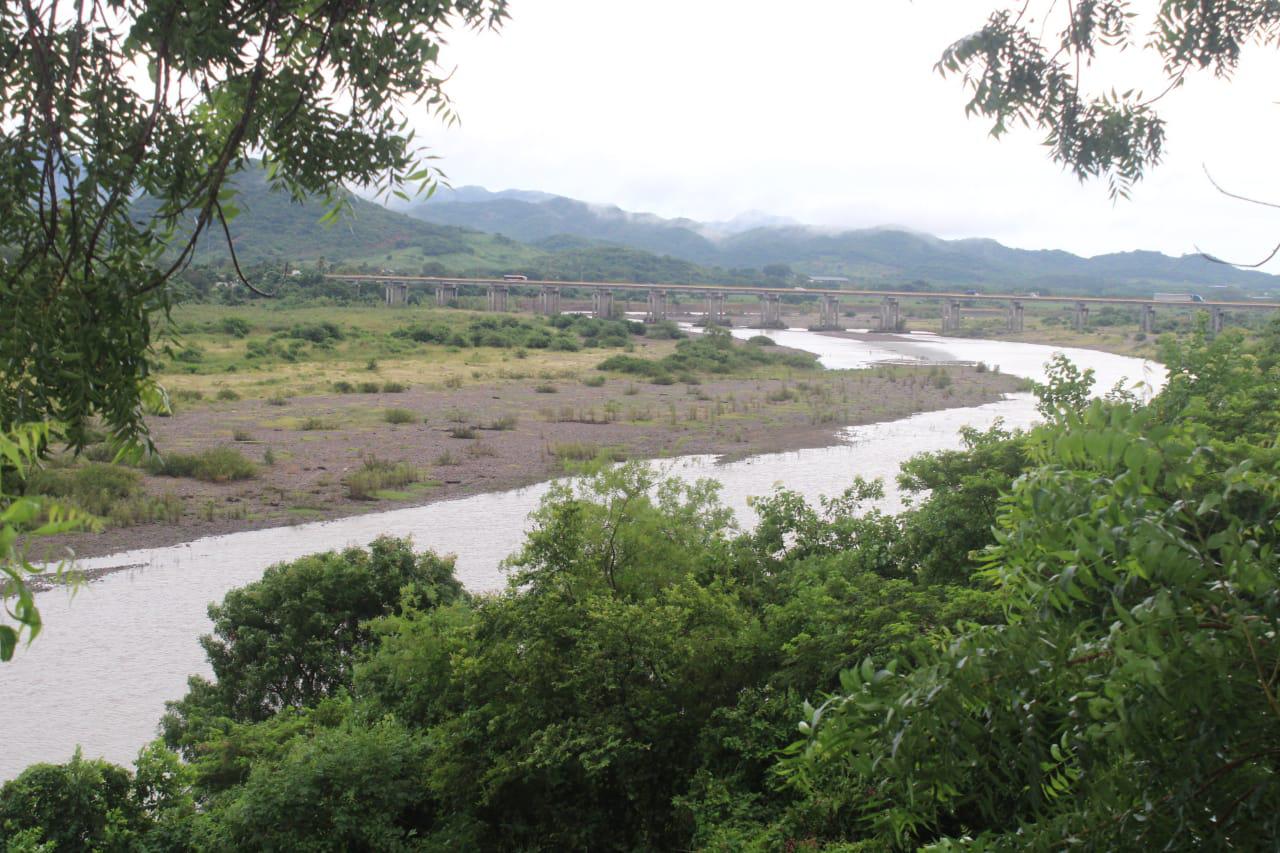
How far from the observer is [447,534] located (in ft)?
70.4

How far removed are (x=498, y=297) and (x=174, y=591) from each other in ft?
248

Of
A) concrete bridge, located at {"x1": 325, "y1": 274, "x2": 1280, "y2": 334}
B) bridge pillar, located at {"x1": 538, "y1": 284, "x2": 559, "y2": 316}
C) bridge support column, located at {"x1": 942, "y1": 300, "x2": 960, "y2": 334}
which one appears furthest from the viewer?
bridge pillar, located at {"x1": 538, "y1": 284, "x2": 559, "y2": 316}

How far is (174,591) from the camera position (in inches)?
707

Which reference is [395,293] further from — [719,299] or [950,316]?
[950,316]

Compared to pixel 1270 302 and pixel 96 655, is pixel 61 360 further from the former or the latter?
pixel 1270 302

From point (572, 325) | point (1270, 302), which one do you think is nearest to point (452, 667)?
point (1270, 302)

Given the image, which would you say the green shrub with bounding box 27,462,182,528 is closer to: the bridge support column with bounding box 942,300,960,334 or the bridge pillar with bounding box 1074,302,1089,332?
the bridge pillar with bounding box 1074,302,1089,332

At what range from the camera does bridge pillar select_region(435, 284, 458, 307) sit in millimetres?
91125

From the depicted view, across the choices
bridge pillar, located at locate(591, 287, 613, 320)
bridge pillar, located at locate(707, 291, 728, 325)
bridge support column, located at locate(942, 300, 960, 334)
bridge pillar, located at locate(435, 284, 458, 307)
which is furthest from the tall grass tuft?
bridge pillar, located at locate(707, 291, 728, 325)

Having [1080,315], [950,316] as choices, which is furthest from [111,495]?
[950,316]

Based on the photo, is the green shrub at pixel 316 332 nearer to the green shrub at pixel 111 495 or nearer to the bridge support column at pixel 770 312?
the green shrub at pixel 111 495

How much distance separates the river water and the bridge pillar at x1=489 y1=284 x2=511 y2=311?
201 feet

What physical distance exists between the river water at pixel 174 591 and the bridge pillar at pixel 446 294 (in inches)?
2495

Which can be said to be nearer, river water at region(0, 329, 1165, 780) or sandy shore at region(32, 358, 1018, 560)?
river water at region(0, 329, 1165, 780)
